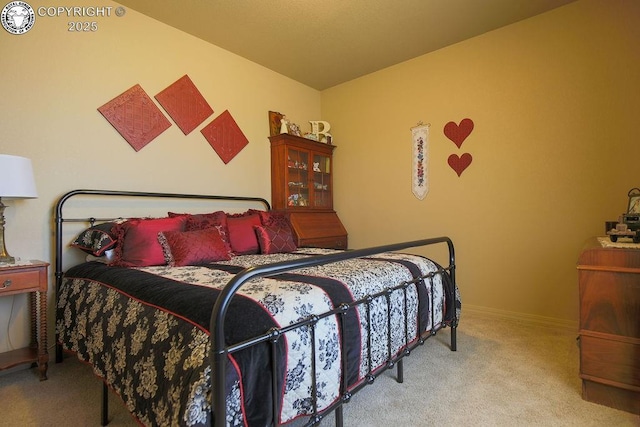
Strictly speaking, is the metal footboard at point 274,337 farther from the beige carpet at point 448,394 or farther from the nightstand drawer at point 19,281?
the nightstand drawer at point 19,281

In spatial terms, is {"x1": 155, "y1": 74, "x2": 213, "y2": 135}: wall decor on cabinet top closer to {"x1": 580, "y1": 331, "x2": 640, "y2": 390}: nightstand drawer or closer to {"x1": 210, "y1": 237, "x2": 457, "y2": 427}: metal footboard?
{"x1": 210, "y1": 237, "x2": 457, "y2": 427}: metal footboard

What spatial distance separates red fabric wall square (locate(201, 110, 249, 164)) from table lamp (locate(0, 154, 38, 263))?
144 centimetres

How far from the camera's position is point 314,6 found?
2.56 metres

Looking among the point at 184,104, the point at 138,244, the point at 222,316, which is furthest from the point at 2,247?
the point at 222,316

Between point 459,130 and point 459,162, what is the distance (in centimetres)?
32

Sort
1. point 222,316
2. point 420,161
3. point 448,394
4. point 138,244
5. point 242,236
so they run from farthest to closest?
point 420,161 < point 242,236 < point 138,244 < point 448,394 < point 222,316

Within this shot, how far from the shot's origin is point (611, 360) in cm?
155

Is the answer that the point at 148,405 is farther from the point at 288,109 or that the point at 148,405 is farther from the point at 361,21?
the point at 288,109

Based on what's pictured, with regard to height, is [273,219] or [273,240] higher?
[273,219]

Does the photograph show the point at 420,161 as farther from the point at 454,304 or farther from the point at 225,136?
the point at 225,136

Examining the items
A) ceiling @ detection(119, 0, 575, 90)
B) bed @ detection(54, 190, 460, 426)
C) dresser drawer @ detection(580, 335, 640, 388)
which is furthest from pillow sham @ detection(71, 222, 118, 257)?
dresser drawer @ detection(580, 335, 640, 388)

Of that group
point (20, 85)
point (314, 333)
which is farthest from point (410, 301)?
point (20, 85)

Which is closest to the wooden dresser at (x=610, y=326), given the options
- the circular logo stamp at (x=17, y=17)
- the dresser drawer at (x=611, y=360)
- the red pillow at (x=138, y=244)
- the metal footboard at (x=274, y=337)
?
the dresser drawer at (x=611, y=360)

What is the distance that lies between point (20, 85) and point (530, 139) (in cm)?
393
